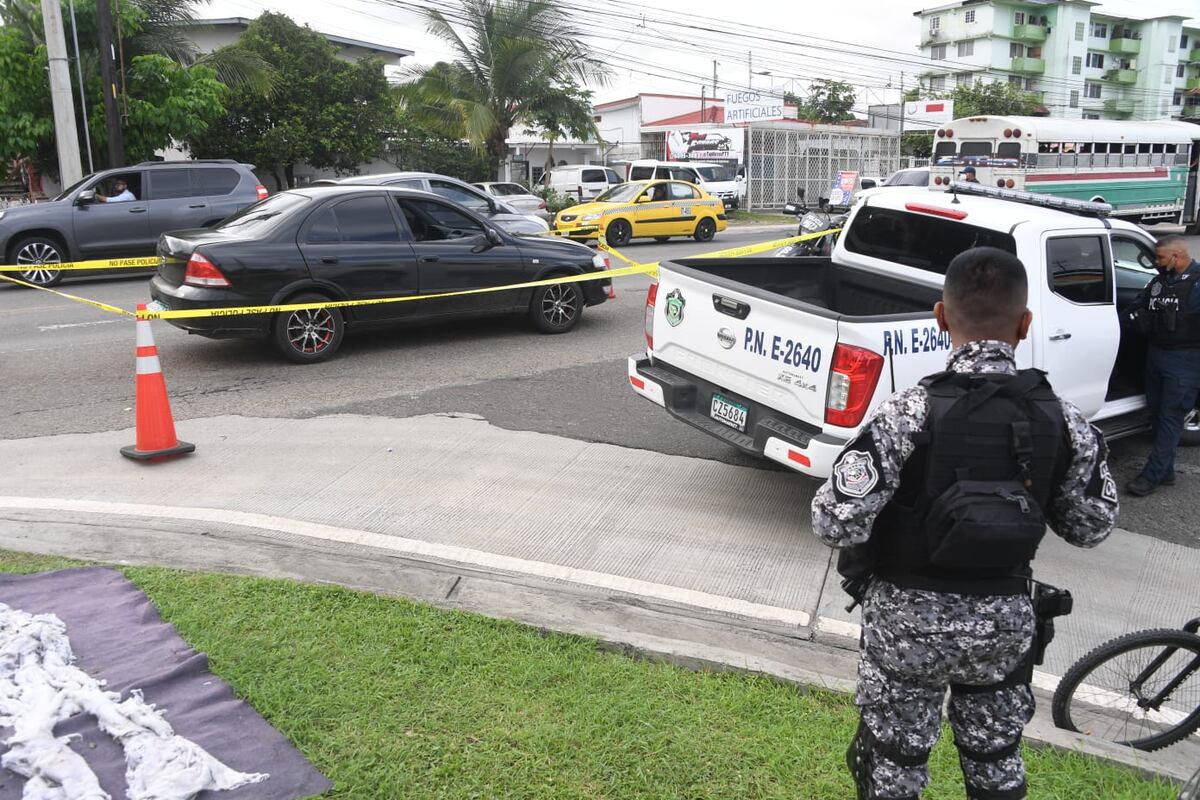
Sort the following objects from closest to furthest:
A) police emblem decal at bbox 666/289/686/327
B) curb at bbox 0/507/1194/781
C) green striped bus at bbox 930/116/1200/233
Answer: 1. curb at bbox 0/507/1194/781
2. police emblem decal at bbox 666/289/686/327
3. green striped bus at bbox 930/116/1200/233

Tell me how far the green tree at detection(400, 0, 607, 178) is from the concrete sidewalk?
2252 centimetres

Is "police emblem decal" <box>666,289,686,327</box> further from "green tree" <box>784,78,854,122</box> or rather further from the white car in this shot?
"green tree" <box>784,78,854,122</box>

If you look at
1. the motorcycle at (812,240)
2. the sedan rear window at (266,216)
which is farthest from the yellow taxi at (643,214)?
the sedan rear window at (266,216)

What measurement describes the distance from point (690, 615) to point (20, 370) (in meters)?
7.13

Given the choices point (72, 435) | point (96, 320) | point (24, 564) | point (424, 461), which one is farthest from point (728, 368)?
point (96, 320)

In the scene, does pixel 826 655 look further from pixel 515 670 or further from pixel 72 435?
pixel 72 435

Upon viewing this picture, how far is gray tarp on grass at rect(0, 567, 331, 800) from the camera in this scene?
2881mm

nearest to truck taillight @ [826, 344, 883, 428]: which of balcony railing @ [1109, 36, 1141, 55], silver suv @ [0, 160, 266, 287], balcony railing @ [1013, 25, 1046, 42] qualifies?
silver suv @ [0, 160, 266, 287]

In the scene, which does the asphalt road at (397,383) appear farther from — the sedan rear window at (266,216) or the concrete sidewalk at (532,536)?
the sedan rear window at (266,216)

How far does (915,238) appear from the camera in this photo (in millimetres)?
6355

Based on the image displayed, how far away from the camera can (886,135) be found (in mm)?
41344

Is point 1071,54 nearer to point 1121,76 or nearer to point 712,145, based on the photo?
point 1121,76

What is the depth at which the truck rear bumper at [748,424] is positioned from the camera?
4.80 metres

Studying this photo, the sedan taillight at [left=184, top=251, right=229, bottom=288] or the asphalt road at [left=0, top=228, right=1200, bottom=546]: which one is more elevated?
the sedan taillight at [left=184, top=251, right=229, bottom=288]
